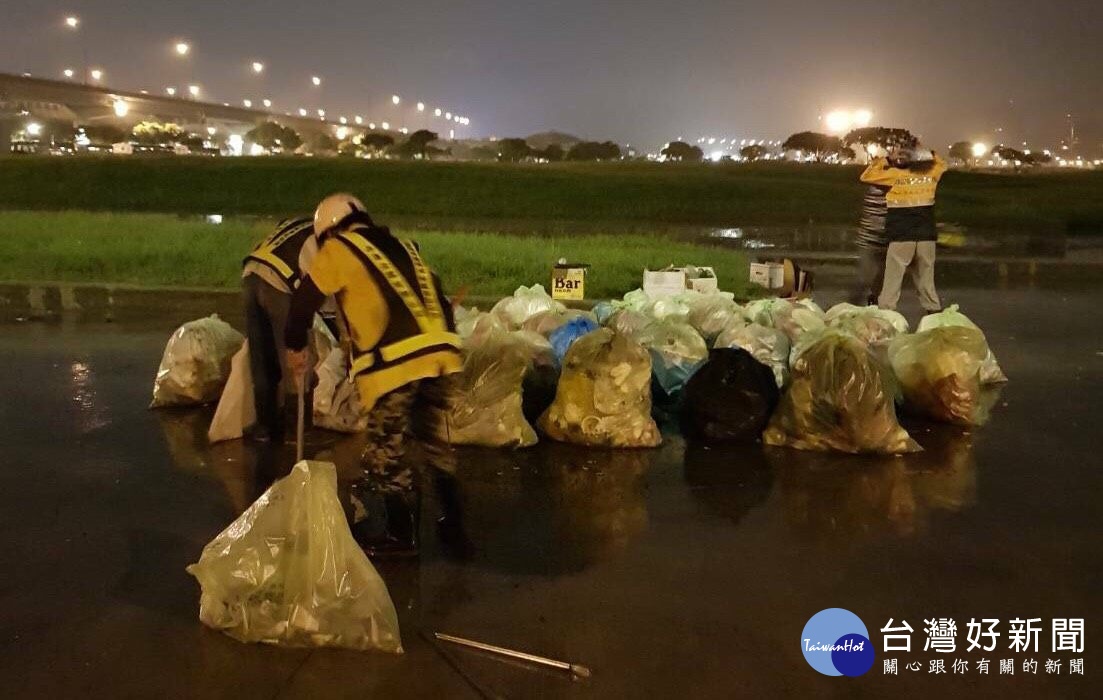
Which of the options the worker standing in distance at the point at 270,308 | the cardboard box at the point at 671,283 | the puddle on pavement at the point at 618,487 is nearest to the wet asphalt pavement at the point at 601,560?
the puddle on pavement at the point at 618,487

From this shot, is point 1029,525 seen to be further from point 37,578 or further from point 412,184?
point 412,184

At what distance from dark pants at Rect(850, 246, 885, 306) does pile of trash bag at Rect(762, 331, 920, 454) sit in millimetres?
3991

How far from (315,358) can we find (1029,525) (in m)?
4.03

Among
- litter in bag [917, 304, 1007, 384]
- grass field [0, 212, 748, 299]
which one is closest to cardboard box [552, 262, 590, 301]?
grass field [0, 212, 748, 299]

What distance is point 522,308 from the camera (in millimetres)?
7141

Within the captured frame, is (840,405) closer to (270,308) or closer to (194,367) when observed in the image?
(270,308)

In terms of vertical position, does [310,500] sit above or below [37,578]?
above

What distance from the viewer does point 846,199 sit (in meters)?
26.1

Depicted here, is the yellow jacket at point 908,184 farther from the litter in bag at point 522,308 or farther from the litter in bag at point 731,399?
the litter in bag at point 731,399

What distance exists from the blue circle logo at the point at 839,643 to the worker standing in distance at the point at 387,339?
1628mm

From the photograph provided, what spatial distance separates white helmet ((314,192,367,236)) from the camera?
3.87m

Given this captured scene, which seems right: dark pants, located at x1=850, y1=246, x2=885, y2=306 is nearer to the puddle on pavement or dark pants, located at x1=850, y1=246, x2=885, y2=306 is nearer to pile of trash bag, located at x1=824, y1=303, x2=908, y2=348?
pile of trash bag, located at x1=824, y1=303, x2=908, y2=348

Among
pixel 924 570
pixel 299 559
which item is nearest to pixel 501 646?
pixel 299 559

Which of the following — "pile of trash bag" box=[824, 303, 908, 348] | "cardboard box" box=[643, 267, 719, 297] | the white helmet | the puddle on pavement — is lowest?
the puddle on pavement
